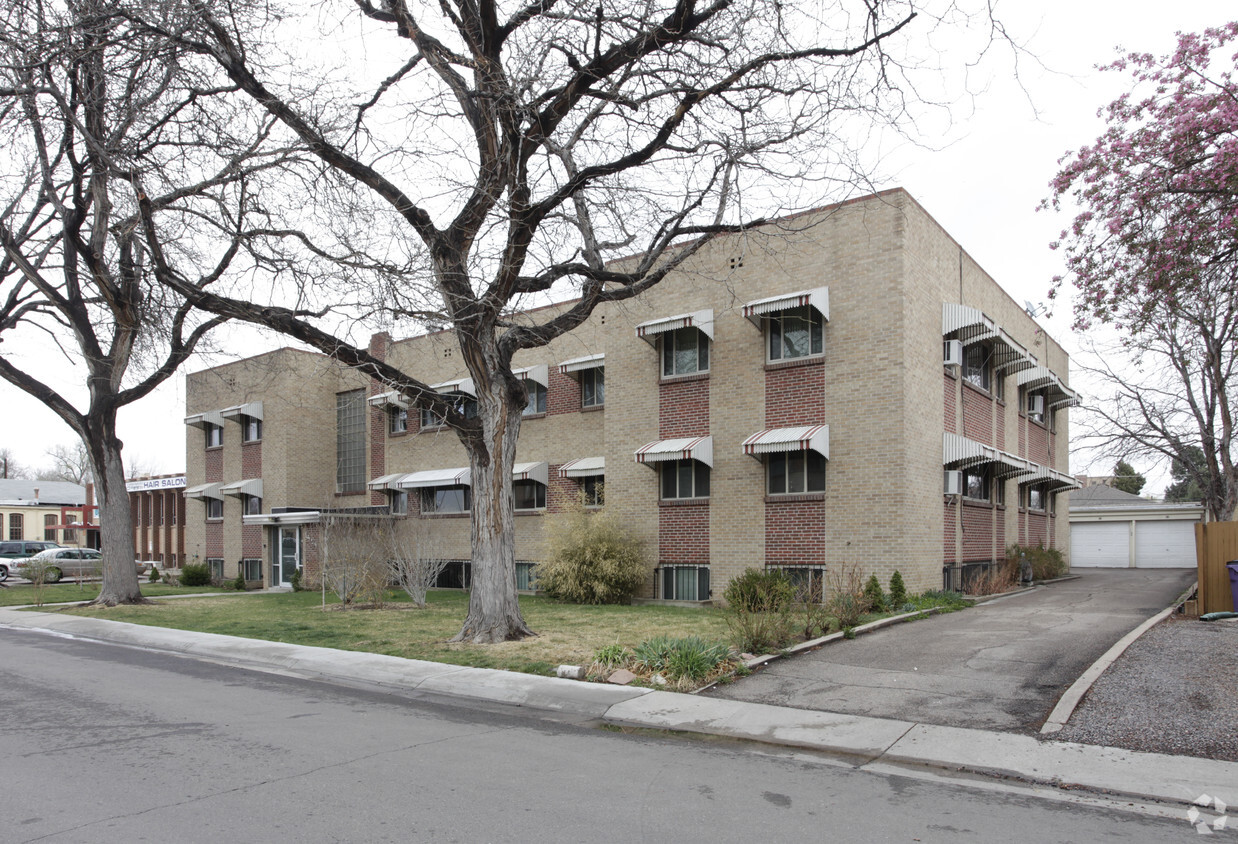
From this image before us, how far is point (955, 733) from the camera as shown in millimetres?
7547

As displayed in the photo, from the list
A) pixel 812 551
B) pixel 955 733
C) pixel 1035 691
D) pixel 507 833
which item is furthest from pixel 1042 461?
pixel 507 833

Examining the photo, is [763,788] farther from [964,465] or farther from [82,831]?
[964,465]

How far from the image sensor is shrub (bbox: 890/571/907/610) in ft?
53.9

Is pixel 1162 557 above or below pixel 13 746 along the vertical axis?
below

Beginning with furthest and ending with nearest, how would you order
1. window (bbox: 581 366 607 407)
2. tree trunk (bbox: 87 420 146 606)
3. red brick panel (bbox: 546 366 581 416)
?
red brick panel (bbox: 546 366 581 416) → window (bbox: 581 366 607 407) → tree trunk (bbox: 87 420 146 606)

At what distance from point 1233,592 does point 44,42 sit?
19.3 m

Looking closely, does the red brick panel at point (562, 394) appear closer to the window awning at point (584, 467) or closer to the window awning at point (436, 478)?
the window awning at point (584, 467)

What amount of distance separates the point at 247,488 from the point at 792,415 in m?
22.0

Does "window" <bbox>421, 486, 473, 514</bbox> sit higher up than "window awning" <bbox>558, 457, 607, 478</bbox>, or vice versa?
"window awning" <bbox>558, 457, 607, 478</bbox>

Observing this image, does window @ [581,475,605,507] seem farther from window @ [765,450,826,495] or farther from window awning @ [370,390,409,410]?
window awning @ [370,390,409,410]

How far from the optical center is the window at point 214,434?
34.8m

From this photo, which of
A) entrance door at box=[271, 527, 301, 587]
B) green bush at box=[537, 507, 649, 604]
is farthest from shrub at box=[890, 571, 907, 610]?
entrance door at box=[271, 527, 301, 587]

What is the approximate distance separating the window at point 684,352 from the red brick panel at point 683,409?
35 centimetres

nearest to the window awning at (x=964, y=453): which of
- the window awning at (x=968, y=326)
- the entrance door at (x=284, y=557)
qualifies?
the window awning at (x=968, y=326)
